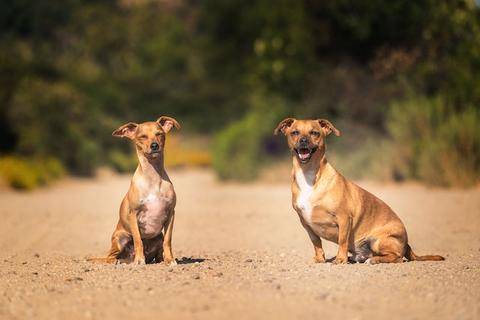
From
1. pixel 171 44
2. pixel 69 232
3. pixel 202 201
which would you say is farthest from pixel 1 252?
pixel 171 44

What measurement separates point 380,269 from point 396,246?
0.77 m

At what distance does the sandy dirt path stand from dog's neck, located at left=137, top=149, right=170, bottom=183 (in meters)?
0.92

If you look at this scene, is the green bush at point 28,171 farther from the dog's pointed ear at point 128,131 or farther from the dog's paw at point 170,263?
the dog's paw at point 170,263

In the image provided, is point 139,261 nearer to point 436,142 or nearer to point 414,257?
point 414,257

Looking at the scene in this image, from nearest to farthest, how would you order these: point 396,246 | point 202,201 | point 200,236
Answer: point 396,246, point 200,236, point 202,201

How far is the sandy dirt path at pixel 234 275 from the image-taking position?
6559mm

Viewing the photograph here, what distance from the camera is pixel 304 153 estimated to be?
9.39 metres

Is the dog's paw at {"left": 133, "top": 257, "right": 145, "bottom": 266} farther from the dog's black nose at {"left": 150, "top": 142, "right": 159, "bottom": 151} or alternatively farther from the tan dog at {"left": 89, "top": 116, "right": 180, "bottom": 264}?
the dog's black nose at {"left": 150, "top": 142, "right": 159, "bottom": 151}

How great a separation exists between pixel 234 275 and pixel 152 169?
1.62 meters

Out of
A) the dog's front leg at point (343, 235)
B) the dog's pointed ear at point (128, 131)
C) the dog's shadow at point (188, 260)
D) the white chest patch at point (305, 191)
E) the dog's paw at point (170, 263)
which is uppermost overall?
the dog's pointed ear at point (128, 131)

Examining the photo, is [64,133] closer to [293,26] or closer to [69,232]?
[293,26]

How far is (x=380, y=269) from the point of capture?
8.54m

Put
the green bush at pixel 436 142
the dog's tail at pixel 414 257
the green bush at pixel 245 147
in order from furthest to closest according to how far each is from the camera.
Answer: the green bush at pixel 245 147, the green bush at pixel 436 142, the dog's tail at pixel 414 257

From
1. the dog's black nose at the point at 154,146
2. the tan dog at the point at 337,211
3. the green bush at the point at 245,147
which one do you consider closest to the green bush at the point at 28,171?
the green bush at the point at 245,147
